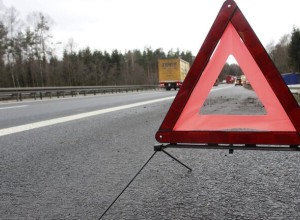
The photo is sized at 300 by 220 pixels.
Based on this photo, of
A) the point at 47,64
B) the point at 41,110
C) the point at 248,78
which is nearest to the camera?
the point at 248,78

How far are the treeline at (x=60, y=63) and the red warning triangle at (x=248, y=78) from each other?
52.5 m

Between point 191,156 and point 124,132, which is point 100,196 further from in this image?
point 124,132

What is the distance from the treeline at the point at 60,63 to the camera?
5709cm

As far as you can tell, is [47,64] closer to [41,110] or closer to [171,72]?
[171,72]

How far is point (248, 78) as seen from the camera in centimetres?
217

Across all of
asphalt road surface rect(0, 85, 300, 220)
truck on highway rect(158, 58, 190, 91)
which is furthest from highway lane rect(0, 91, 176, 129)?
truck on highway rect(158, 58, 190, 91)

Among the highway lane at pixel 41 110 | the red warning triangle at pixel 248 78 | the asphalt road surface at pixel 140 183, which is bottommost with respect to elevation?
the highway lane at pixel 41 110

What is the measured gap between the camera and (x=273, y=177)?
2.76 metres

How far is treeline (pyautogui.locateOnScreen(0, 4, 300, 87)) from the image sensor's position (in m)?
57.1

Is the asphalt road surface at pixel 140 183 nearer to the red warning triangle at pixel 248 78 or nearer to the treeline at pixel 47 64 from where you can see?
the red warning triangle at pixel 248 78

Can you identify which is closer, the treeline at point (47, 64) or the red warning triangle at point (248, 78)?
the red warning triangle at point (248, 78)

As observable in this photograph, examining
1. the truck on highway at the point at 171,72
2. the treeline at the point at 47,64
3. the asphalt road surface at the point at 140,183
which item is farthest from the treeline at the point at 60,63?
the asphalt road surface at the point at 140,183

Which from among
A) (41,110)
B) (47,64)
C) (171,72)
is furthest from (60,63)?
(41,110)

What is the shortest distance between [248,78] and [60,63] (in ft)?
258
